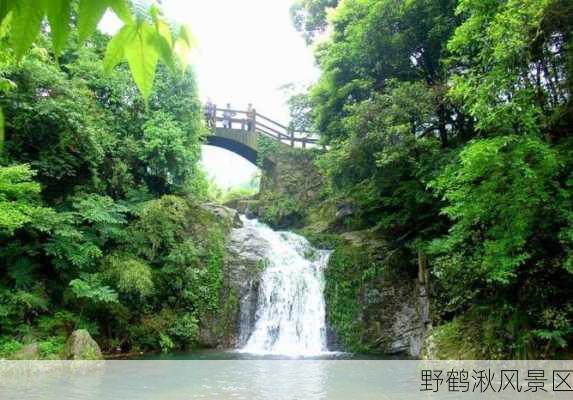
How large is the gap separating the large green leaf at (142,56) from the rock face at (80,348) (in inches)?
367

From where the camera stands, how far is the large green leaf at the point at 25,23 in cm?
69

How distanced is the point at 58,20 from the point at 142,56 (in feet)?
0.48

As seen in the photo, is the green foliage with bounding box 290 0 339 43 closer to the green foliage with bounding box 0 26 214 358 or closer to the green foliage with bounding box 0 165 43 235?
the green foliage with bounding box 0 26 214 358

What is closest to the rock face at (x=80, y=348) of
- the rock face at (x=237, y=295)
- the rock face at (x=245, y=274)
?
the rock face at (x=237, y=295)

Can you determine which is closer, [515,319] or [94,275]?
[515,319]

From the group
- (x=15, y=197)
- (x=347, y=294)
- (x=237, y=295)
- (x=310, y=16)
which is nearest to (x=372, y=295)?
(x=347, y=294)

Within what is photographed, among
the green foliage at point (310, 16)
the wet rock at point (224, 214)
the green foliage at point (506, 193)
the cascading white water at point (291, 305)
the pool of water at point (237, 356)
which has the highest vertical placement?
the green foliage at point (310, 16)

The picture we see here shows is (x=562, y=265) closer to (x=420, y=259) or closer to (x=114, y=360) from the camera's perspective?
(x=420, y=259)

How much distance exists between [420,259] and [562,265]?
4.71 metres

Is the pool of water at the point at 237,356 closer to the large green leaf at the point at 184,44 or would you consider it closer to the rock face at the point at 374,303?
the rock face at the point at 374,303

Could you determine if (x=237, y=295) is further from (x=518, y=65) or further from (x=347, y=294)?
(x=518, y=65)

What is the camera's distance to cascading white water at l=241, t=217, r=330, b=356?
41.1 feet

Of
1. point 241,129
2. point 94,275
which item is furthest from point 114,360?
point 241,129

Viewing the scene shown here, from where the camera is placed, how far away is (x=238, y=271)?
13.9 metres
